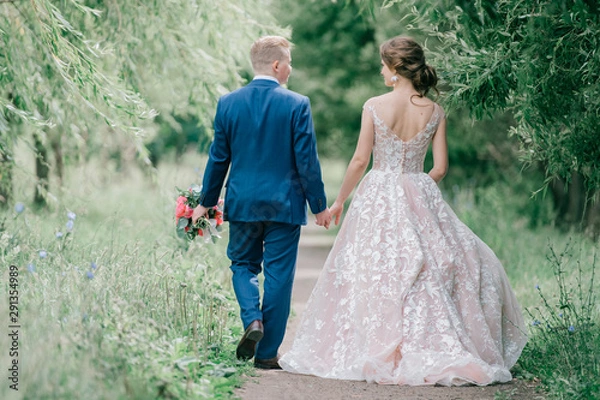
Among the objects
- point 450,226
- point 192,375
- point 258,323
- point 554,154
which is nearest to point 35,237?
point 258,323

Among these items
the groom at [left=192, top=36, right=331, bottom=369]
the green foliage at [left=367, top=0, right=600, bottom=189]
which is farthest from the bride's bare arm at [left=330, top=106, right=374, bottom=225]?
the green foliage at [left=367, top=0, right=600, bottom=189]

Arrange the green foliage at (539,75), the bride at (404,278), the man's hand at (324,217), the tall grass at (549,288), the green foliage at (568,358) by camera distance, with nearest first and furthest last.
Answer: the green foliage at (568,358)
the tall grass at (549,288)
the green foliage at (539,75)
the bride at (404,278)
the man's hand at (324,217)

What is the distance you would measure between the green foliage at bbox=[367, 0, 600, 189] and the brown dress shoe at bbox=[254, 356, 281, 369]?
205cm

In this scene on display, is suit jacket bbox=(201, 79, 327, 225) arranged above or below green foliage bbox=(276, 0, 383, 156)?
below

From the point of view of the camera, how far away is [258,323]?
5363mm

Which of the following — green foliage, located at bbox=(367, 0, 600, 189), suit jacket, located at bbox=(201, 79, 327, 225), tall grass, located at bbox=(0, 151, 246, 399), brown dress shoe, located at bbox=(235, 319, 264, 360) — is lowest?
brown dress shoe, located at bbox=(235, 319, 264, 360)

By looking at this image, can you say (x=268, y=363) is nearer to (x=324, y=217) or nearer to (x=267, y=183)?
(x=324, y=217)

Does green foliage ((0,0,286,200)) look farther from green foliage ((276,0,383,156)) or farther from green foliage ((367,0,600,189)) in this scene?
green foliage ((276,0,383,156))

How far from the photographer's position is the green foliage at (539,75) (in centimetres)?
513

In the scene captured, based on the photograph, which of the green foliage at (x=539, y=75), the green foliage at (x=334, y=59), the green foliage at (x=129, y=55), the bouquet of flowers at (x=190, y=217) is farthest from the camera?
the green foliage at (x=334, y=59)

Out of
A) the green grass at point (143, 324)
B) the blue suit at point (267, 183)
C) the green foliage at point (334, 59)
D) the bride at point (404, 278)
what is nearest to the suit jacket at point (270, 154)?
the blue suit at point (267, 183)

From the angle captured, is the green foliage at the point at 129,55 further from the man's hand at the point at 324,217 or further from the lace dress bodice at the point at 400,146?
the lace dress bodice at the point at 400,146

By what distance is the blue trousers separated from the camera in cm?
549

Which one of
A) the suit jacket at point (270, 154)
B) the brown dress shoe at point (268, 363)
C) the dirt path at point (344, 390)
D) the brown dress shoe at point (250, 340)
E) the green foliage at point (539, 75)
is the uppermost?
the green foliage at point (539, 75)
